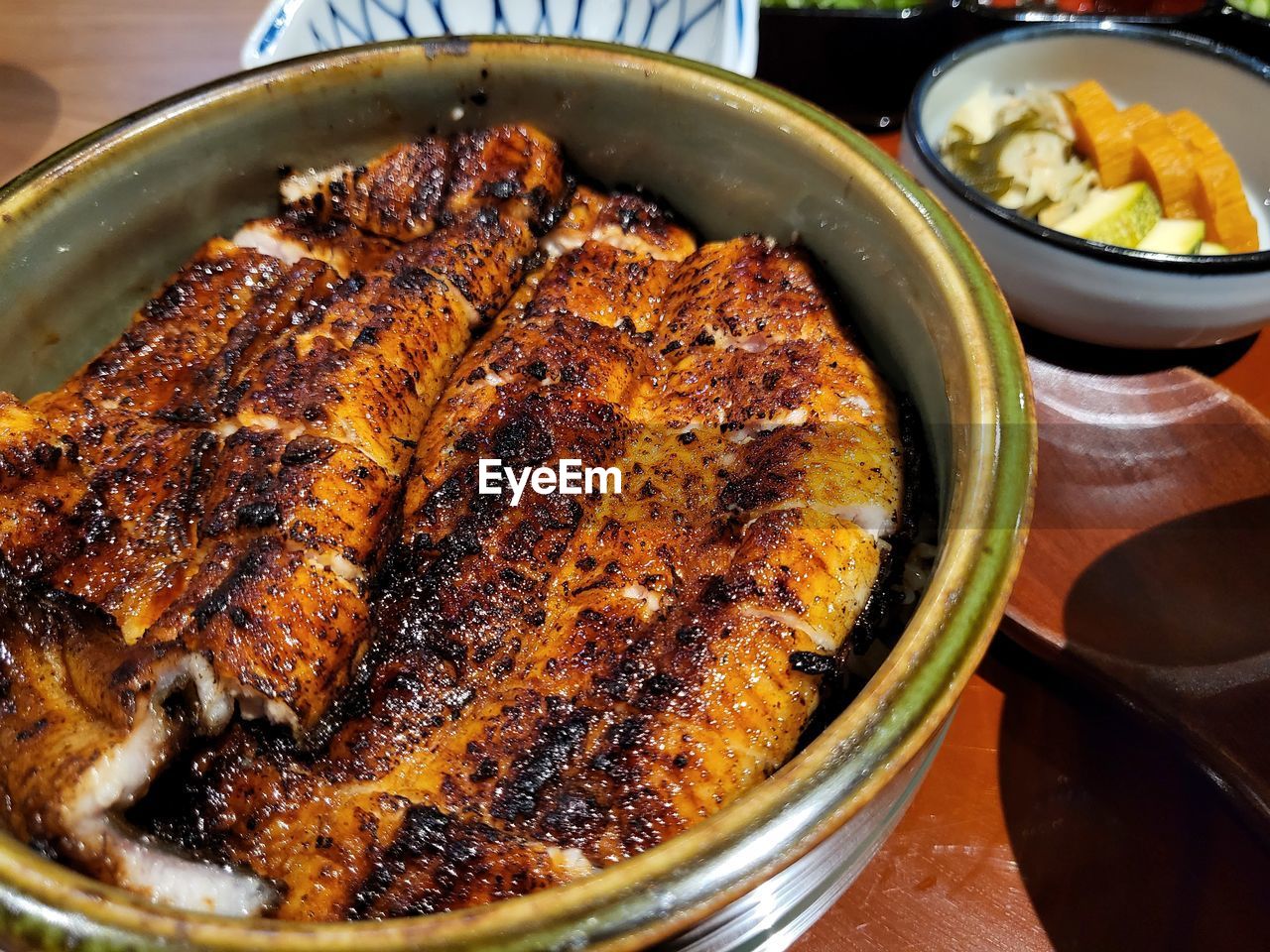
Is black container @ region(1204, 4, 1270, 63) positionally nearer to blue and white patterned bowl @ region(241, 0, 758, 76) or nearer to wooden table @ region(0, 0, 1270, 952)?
blue and white patterned bowl @ region(241, 0, 758, 76)

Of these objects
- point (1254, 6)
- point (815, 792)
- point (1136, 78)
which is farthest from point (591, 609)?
point (1254, 6)

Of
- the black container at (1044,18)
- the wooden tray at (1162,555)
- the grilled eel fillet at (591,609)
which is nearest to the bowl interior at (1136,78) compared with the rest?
the black container at (1044,18)

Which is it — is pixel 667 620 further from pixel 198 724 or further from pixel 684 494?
pixel 198 724

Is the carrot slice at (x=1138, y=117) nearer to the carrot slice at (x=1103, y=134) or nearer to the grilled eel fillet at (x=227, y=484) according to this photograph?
the carrot slice at (x=1103, y=134)

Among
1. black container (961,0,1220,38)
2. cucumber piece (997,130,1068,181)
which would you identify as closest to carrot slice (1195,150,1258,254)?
cucumber piece (997,130,1068,181)

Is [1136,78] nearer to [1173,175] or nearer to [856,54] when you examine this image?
[1173,175]

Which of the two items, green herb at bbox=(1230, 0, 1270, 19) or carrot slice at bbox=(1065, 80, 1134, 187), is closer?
carrot slice at bbox=(1065, 80, 1134, 187)
